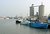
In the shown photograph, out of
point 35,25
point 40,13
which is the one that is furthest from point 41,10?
point 35,25

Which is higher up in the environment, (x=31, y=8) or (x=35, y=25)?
(x=31, y=8)

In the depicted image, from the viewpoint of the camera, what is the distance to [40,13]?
53.7m

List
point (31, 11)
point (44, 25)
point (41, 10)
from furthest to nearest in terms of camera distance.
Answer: point (31, 11) → point (41, 10) → point (44, 25)

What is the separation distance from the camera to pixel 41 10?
174 feet

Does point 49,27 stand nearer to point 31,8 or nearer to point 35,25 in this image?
point 35,25

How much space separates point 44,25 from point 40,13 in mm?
26056

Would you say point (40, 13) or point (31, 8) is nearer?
point (40, 13)

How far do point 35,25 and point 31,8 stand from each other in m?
33.4

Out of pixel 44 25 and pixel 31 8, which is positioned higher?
pixel 31 8

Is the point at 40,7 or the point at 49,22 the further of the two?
the point at 40,7

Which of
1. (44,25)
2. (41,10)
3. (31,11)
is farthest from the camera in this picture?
(31,11)

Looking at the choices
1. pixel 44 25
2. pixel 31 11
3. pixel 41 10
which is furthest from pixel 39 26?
pixel 31 11

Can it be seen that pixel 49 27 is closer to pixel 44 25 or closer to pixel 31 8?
pixel 44 25

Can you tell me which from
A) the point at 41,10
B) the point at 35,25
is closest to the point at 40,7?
the point at 41,10
